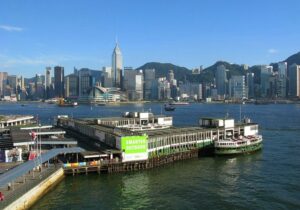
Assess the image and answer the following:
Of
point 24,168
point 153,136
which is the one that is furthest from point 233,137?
point 24,168

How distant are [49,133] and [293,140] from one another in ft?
172

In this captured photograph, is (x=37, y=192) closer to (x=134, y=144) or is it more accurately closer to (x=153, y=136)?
(x=134, y=144)

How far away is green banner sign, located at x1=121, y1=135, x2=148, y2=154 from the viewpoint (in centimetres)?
5853

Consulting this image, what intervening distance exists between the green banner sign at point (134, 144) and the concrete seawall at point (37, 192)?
31.7 ft

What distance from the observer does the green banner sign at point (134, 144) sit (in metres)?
58.5

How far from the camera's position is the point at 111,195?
46.6 meters

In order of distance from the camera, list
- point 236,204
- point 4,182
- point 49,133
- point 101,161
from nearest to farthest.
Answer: point 4,182 → point 236,204 → point 101,161 → point 49,133

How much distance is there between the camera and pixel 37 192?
44.4 meters

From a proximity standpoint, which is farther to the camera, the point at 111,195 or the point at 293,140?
the point at 293,140

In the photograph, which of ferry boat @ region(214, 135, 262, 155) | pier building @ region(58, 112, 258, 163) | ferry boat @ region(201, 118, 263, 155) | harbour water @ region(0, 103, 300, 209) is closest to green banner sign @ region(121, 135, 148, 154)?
pier building @ region(58, 112, 258, 163)

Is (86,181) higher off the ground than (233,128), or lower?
lower

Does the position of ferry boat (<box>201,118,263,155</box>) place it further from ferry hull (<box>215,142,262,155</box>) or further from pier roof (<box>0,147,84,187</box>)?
pier roof (<box>0,147,84,187</box>)

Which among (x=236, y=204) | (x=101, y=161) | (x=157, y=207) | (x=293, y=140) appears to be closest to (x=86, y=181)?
(x=101, y=161)

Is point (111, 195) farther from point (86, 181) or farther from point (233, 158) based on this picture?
point (233, 158)
